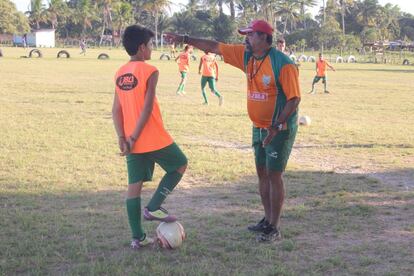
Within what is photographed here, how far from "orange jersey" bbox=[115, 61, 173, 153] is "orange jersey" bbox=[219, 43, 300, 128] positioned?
962 mm

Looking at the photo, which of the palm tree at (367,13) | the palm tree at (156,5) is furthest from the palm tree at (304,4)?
the palm tree at (156,5)

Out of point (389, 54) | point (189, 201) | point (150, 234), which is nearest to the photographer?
point (150, 234)

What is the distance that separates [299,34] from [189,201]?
87.5m

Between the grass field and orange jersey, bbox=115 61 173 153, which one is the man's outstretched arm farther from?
the grass field

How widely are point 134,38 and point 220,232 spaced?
213cm

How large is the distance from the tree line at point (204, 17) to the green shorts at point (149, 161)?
88.0m

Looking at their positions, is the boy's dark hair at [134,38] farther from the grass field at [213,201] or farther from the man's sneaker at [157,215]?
the grass field at [213,201]

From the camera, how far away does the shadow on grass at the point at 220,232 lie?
490 centimetres

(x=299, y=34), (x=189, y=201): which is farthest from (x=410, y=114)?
(x=299, y=34)

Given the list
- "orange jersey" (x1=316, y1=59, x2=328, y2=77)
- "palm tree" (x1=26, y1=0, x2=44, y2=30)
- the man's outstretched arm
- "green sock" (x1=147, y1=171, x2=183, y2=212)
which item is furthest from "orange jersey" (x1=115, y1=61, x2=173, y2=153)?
"palm tree" (x1=26, y1=0, x2=44, y2=30)

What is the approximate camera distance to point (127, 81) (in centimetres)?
495

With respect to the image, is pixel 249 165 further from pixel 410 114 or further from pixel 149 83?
pixel 410 114

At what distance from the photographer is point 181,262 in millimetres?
5000

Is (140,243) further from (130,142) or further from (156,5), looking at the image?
(156,5)
